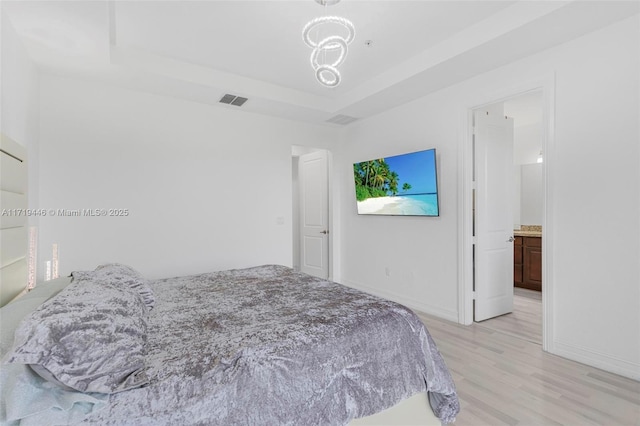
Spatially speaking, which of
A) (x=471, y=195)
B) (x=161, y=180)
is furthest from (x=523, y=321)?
(x=161, y=180)

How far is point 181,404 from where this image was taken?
43.4 inches

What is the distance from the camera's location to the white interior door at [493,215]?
11.4 ft

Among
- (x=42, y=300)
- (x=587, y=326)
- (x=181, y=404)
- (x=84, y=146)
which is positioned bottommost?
(x=587, y=326)

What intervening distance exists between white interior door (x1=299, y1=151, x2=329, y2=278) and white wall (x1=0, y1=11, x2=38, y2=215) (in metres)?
3.64

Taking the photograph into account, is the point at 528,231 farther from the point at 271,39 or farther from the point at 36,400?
the point at 36,400

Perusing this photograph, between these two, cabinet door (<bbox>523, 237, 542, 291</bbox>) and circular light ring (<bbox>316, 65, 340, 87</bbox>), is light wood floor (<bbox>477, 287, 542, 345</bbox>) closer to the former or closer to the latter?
cabinet door (<bbox>523, 237, 542, 291</bbox>)

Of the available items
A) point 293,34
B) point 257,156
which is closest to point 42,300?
point 293,34

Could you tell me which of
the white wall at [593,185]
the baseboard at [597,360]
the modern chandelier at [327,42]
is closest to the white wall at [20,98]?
the modern chandelier at [327,42]

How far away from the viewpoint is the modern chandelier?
6.34ft

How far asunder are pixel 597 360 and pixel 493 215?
1629 mm

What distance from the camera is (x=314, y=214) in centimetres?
556

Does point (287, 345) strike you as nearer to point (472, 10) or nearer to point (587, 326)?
point (587, 326)

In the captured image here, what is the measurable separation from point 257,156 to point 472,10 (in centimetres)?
288

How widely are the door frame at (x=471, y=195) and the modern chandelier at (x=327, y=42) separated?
5.32ft
